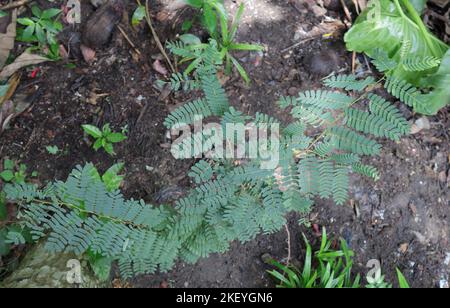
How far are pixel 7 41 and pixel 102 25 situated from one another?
62 centimetres

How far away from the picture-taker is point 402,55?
256 cm

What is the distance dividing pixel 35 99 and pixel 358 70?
2059 mm

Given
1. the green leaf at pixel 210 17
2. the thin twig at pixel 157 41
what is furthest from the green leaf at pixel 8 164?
the green leaf at pixel 210 17

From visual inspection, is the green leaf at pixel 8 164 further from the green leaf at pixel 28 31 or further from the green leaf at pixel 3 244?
the green leaf at pixel 28 31

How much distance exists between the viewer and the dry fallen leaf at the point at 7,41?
276 centimetres

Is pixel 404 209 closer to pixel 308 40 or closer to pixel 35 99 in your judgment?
pixel 308 40

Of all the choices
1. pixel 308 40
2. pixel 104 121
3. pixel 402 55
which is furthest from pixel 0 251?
pixel 402 55

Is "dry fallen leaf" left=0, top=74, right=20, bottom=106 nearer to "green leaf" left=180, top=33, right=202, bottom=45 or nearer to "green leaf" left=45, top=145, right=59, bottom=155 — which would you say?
"green leaf" left=45, top=145, right=59, bottom=155

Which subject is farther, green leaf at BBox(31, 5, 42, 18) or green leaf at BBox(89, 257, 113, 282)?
green leaf at BBox(31, 5, 42, 18)

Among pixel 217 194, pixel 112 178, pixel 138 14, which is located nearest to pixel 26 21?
pixel 138 14

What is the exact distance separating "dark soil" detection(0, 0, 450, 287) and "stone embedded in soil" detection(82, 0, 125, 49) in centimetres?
5

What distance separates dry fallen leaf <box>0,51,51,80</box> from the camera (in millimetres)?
2734

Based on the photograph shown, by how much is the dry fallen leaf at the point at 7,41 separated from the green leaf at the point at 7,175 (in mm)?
696

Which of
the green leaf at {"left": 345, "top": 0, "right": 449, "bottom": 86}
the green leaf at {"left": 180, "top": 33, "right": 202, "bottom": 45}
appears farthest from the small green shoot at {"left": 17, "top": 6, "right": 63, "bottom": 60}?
the green leaf at {"left": 345, "top": 0, "right": 449, "bottom": 86}
